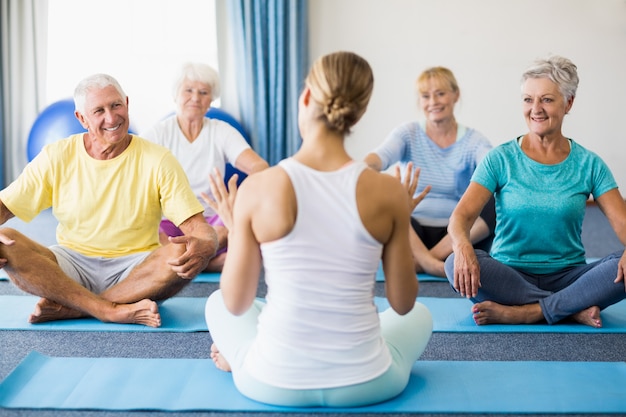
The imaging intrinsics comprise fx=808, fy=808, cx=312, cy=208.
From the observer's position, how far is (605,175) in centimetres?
302

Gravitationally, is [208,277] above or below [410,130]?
below

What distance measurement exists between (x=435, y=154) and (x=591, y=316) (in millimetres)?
1334

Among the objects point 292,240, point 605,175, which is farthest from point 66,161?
point 605,175

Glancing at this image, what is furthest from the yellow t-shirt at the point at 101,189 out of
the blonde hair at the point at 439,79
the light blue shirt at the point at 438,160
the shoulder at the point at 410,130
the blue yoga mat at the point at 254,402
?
the blonde hair at the point at 439,79

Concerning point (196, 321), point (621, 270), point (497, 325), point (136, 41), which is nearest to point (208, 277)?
point (196, 321)

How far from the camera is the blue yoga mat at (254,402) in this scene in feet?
7.18

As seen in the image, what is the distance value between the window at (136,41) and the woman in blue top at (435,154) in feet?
7.90

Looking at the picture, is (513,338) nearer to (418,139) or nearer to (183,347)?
(183,347)

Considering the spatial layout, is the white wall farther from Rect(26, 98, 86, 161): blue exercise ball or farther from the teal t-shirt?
the teal t-shirt

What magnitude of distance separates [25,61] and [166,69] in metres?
1.04

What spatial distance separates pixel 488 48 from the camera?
5953 mm

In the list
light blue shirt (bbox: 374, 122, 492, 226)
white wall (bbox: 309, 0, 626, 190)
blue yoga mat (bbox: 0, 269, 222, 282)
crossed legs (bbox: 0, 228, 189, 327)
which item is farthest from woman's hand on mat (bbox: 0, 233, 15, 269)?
white wall (bbox: 309, 0, 626, 190)

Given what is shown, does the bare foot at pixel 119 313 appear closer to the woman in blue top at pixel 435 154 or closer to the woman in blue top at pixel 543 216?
the woman in blue top at pixel 543 216

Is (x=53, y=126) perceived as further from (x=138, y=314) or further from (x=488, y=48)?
(x=488, y=48)
